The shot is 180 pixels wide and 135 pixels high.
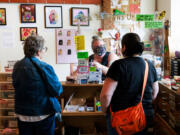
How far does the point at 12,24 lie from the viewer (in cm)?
404

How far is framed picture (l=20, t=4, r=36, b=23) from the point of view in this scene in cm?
400

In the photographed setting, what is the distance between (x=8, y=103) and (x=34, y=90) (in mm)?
1028

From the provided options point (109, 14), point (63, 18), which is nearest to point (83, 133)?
point (109, 14)

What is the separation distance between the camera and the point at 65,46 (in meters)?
4.16

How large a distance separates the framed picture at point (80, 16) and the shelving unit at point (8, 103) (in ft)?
6.37

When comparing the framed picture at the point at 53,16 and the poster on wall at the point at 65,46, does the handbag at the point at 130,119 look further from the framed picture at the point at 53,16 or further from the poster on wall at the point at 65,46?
the framed picture at the point at 53,16

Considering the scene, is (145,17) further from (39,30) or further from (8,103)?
(39,30)

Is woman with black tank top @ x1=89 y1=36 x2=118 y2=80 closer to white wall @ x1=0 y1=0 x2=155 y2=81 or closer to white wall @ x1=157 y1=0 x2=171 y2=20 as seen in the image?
white wall @ x1=157 y1=0 x2=171 y2=20

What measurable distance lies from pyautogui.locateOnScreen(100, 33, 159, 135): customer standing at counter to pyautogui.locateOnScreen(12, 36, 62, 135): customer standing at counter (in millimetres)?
481

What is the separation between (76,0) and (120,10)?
978 mm

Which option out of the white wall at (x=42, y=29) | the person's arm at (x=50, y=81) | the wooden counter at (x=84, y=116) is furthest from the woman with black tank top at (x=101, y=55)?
the white wall at (x=42, y=29)

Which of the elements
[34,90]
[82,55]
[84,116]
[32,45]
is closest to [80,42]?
[82,55]

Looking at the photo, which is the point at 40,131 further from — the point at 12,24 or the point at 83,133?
the point at 12,24

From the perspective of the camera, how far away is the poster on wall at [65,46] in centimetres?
411
